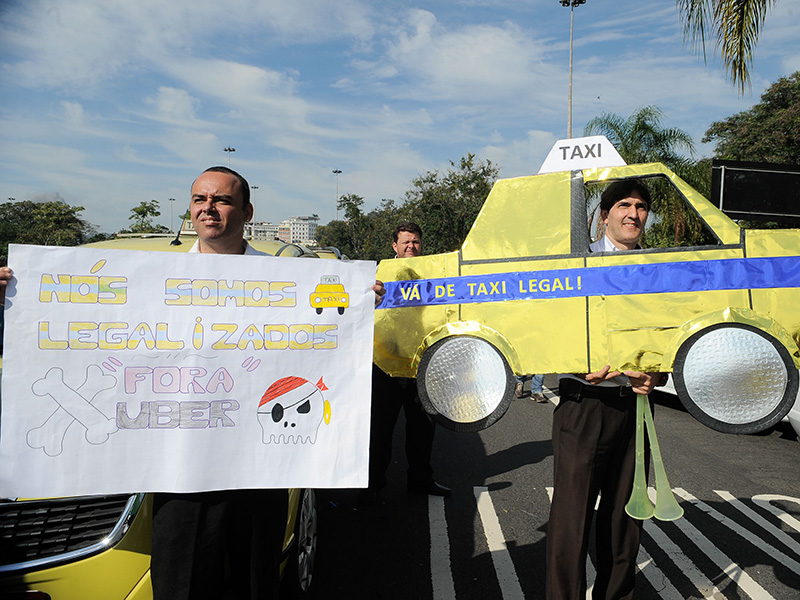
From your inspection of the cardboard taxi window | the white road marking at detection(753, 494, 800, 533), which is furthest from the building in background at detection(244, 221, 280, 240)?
the white road marking at detection(753, 494, 800, 533)

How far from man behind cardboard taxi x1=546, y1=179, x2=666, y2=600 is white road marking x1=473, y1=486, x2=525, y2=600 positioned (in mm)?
763

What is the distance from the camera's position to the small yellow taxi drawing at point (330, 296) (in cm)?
209

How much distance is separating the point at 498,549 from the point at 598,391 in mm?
1763

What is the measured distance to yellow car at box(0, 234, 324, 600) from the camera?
6.79ft

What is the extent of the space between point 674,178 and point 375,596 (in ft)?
8.53

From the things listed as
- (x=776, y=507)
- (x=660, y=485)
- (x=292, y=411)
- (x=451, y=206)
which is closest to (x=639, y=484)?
(x=660, y=485)

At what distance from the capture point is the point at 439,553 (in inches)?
145

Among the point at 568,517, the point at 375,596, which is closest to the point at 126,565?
the point at 375,596

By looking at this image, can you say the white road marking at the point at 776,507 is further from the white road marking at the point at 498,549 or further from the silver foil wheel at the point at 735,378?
the silver foil wheel at the point at 735,378

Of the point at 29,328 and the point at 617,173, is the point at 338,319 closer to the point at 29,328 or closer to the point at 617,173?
the point at 29,328

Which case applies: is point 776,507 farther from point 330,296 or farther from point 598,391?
point 330,296

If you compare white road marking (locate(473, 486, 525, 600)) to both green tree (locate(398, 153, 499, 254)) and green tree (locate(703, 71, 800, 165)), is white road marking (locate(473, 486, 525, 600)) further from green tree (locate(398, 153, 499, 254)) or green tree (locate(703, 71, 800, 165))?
green tree (locate(703, 71, 800, 165))

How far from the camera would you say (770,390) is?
197 centimetres

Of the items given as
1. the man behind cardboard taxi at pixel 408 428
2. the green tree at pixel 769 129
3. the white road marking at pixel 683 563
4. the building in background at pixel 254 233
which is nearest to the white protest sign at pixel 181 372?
the building in background at pixel 254 233
